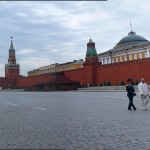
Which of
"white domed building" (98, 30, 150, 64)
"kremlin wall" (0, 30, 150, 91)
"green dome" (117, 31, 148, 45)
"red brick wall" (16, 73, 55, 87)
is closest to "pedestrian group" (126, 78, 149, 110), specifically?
"kremlin wall" (0, 30, 150, 91)

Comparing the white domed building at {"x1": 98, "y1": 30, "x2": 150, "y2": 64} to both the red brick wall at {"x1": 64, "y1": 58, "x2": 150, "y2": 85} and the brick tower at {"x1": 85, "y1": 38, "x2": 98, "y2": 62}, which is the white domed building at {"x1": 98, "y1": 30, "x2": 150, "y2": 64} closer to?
the brick tower at {"x1": 85, "y1": 38, "x2": 98, "y2": 62}

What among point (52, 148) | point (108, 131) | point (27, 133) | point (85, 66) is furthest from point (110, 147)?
point (85, 66)

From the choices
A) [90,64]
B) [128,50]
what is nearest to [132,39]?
[128,50]

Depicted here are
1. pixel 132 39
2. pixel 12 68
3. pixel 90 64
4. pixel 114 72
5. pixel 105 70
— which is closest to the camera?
pixel 114 72

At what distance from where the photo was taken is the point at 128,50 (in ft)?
182

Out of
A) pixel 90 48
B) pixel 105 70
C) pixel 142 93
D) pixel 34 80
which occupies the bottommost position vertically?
pixel 142 93

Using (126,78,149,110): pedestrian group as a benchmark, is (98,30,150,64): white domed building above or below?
above

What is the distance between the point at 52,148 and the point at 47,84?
48736 mm

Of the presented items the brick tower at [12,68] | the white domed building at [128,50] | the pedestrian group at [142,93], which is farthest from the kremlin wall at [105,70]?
the pedestrian group at [142,93]

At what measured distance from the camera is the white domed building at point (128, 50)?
52250 mm

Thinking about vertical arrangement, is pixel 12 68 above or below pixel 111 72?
above

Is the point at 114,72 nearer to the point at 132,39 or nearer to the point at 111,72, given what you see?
the point at 111,72

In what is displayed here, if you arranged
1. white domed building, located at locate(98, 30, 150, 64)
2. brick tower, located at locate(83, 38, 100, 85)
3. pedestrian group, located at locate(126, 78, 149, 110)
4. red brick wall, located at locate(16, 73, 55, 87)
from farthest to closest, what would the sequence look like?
red brick wall, located at locate(16, 73, 55, 87) → white domed building, located at locate(98, 30, 150, 64) → brick tower, located at locate(83, 38, 100, 85) → pedestrian group, located at locate(126, 78, 149, 110)

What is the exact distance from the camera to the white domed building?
52.2 metres
